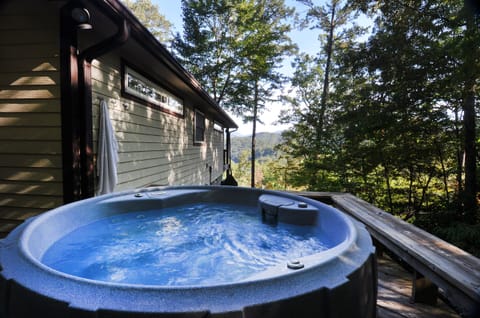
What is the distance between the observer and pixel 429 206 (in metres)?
5.30

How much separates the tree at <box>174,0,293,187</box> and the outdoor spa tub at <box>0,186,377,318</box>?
8456 mm

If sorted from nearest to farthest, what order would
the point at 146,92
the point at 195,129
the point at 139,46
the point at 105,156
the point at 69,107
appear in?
1. the point at 69,107
2. the point at 105,156
3. the point at 139,46
4. the point at 146,92
5. the point at 195,129

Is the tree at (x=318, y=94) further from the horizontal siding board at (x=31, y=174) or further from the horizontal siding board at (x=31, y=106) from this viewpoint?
the horizontal siding board at (x=31, y=174)

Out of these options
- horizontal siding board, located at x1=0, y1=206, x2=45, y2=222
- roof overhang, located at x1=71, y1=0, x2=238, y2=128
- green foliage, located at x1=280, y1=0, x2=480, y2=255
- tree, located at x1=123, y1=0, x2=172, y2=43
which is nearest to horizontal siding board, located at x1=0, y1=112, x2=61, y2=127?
horizontal siding board, located at x1=0, y1=206, x2=45, y2=222

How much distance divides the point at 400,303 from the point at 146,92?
14.4 feet

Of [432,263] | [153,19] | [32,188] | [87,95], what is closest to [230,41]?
[153,19]

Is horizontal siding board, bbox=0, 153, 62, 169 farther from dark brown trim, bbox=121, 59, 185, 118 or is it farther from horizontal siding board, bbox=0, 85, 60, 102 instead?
dark brown trim, bbox=121, 59, 185, 118

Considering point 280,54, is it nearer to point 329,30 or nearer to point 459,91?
point 329,30

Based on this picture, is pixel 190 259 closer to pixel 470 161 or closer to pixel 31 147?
pixel 31 147

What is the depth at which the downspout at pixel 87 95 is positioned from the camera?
2512mm

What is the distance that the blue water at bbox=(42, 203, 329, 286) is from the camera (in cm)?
165

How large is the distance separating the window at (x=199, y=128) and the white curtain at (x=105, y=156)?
13.5 feet

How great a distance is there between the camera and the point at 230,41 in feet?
33.7

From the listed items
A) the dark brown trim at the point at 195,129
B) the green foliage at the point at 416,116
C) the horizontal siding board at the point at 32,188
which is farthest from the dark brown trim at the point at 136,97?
the green foliage at the point at 416,116
